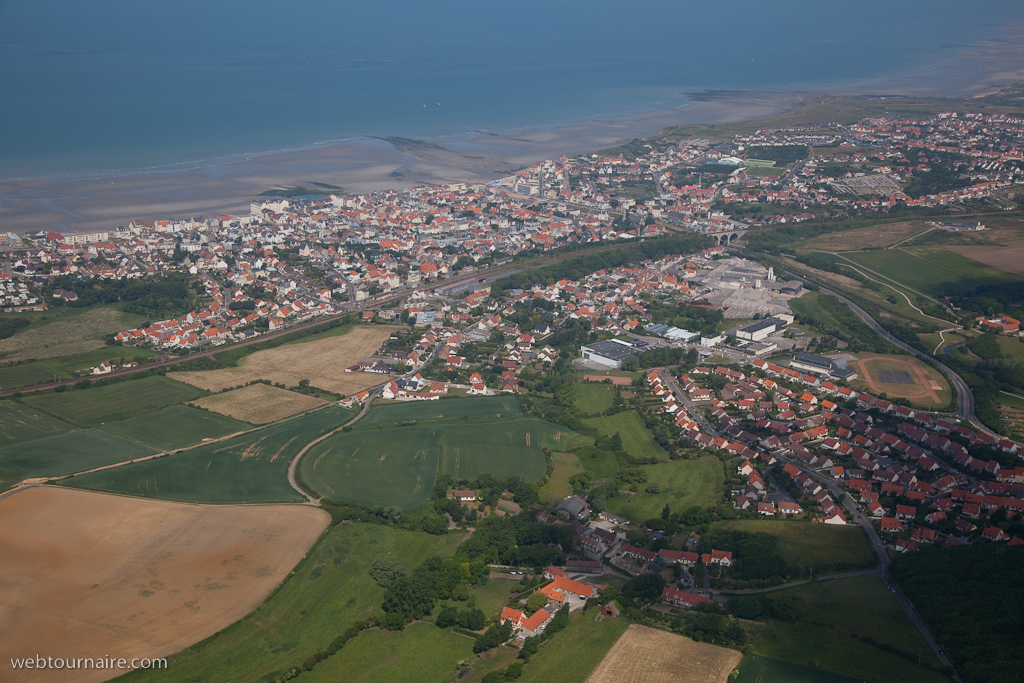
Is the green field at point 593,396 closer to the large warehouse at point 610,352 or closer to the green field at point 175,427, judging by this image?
the large warehouse at point 610,352

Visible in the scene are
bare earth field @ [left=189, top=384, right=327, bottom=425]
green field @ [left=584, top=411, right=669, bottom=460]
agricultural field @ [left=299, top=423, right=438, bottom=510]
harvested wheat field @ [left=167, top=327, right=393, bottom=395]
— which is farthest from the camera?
harvested wheat field @ [left=167, top=327, right=393, bottom=395]

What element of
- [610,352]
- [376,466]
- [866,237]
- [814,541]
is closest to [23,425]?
[376,466]

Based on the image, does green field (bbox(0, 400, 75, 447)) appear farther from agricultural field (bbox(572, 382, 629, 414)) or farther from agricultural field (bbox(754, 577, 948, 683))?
agricultural field (bbox(754, 577, 948, 683))

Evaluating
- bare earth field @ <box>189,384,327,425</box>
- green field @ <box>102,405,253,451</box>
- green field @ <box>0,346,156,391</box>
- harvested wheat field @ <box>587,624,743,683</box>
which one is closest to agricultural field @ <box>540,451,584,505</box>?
harvested wheat field @ <box>587,624,743,683</box>

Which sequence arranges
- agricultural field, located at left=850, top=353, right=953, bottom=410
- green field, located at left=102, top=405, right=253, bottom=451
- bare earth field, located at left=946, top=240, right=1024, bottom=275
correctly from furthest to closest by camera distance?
1. bare earth field, located at left=946, top=240, right=1024, bottom=275
2. agricultural field, located at left=850, top=353, right=953, bottom=410
3. green field, located at left=102, top=405, right=253, bottom=451

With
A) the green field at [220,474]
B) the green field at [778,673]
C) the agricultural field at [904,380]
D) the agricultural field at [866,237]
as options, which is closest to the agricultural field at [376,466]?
the green field at [220,474]

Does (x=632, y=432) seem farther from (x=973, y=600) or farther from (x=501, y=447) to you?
(x=973, y=600)

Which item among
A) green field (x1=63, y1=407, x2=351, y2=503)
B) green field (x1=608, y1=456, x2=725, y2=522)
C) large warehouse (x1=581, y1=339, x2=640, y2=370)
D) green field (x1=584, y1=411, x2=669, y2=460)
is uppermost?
green field (x1=63, y1=407, x2=351, y2=503)

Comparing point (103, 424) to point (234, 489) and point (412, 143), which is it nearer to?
point (234, 489)
